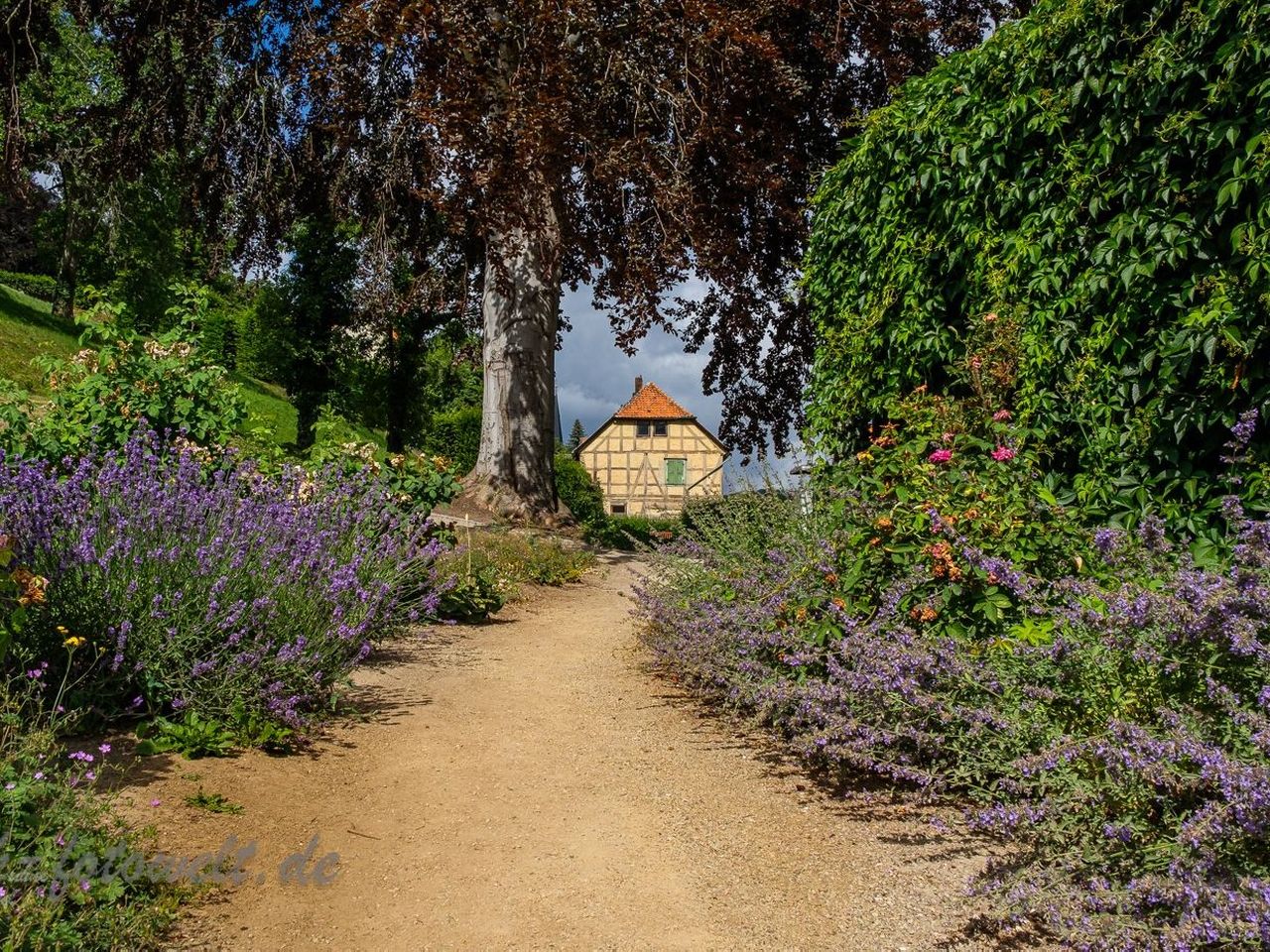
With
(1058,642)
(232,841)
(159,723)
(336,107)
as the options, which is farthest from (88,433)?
(336,107)

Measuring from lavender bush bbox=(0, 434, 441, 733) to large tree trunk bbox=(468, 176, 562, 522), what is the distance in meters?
7.28

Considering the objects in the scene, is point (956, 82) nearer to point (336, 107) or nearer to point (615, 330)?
point (615, 330)

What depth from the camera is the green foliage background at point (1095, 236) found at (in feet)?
11.2

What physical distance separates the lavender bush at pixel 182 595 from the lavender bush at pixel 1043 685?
2026 mm

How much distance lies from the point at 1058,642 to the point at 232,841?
271 cm

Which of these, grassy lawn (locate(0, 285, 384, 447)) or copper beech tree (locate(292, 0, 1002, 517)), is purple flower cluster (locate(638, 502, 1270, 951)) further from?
grassy lawn (locate(0, 285, 384, 447))

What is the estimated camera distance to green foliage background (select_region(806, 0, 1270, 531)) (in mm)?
3420

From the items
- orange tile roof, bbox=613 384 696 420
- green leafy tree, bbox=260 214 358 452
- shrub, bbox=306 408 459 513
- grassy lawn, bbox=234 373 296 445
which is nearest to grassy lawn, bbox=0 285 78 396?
grassy lawn, bbox=234 373 296 445

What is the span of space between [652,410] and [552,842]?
118 ft

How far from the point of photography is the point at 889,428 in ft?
15.1

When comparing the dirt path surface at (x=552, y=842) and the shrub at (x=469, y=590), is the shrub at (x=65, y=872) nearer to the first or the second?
the dirt path surface at (x=552, y=842)

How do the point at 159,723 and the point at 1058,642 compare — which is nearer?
the point at 1058,642

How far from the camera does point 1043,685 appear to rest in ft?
9.92

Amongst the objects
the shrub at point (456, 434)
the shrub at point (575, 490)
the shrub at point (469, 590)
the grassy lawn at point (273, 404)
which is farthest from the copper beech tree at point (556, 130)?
the shrub at point (456, 434)
